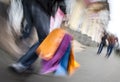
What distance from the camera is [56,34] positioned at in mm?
2168

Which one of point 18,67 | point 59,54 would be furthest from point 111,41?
point 18,67

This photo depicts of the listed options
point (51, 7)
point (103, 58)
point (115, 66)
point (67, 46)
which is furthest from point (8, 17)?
point (115, 66)

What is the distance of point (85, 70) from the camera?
288 centimetres

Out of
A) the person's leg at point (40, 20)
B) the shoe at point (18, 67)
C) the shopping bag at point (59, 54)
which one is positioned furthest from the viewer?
the shoe at point (18, 67)

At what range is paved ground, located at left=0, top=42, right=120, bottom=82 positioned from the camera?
2.59 meters

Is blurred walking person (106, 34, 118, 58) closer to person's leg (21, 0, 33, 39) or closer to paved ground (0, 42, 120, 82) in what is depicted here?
paved ground (0, 42, 120, 82)

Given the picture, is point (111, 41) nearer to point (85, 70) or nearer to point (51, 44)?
point (51, 44)

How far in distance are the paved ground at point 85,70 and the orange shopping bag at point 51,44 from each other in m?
0.26

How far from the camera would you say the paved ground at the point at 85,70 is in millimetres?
2588

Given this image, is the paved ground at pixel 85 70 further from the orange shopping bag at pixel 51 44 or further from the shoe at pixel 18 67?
the orange shopping bag at pixel 51 44

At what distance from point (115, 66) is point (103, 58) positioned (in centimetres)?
30

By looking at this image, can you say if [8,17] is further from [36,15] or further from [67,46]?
[67,46]

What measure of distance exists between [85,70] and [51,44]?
813 millimetres

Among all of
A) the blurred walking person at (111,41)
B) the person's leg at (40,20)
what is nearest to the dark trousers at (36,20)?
the person's leg at (40,20)
